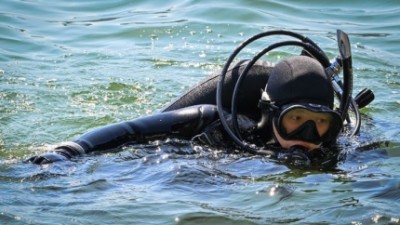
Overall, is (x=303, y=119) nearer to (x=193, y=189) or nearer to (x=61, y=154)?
(x=193, y=189)

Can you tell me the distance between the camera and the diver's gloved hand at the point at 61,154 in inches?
159

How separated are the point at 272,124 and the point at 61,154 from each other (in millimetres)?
1135

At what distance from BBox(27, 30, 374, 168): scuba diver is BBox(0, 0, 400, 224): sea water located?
75 mm

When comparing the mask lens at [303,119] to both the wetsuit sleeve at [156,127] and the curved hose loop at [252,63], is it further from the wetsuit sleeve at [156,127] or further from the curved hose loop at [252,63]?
the wetsuit sleeve at [156,127]

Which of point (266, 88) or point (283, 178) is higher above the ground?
point (266, 88)

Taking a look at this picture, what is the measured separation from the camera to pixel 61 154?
13.5 ft

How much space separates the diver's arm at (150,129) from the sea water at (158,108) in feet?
0.20

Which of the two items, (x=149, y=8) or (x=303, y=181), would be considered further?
(x=149, y=8)

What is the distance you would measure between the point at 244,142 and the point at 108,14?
18.5 ft

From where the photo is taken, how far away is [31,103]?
6.16m

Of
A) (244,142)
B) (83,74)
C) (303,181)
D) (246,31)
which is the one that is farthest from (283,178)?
(246,31)


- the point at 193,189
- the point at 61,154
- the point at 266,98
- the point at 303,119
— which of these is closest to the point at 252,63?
the point at 266,98

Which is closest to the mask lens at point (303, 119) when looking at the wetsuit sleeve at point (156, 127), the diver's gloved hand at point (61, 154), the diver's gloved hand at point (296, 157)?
the diver's gloved hand at point (296, 157)

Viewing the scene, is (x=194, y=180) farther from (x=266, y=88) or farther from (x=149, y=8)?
(x=149, y=8)
